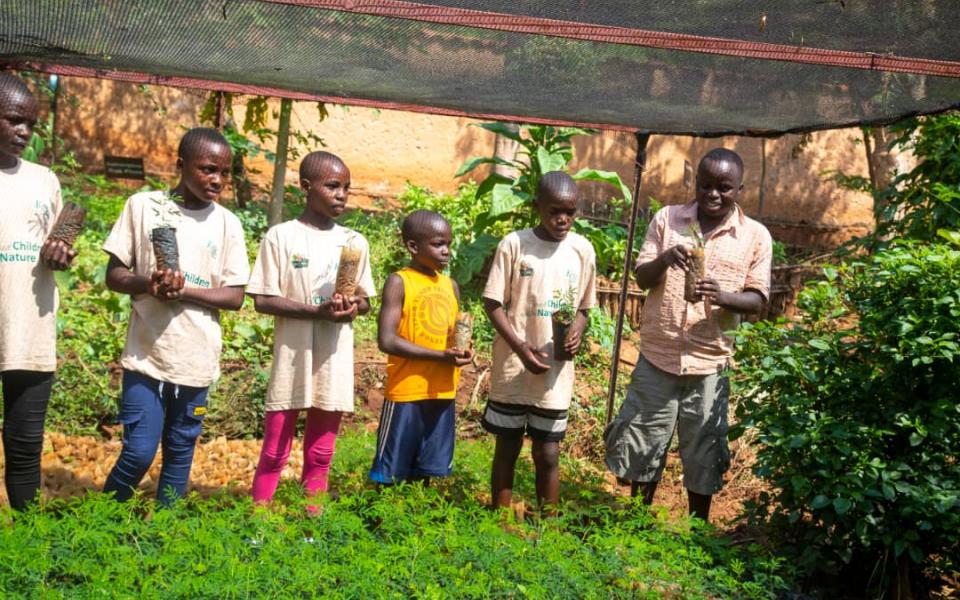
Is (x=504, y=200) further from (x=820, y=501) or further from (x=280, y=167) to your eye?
(x=820, y=501)

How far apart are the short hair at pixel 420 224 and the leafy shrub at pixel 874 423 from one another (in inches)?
62.1

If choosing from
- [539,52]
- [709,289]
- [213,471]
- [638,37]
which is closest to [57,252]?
[213,471]

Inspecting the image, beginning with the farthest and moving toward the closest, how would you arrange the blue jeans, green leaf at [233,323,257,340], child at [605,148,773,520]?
1. green leaf at [233,323,257,340]
2. child at [605,148,773,520]
3. the blue jeans

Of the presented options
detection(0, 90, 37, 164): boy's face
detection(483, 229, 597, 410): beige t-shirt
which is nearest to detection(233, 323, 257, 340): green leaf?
detection(483, 229, 597, 410): beige t-shirt

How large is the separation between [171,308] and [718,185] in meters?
2.67

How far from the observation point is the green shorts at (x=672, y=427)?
4.98m

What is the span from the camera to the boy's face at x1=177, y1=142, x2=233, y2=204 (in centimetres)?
450

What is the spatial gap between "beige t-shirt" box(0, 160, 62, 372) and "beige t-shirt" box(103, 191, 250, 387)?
0.97 feet

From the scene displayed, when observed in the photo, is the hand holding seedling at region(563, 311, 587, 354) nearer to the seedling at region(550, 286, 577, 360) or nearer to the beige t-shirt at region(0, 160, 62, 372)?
the seedling at region(550, 286, 577, 360)

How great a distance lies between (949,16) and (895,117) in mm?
744

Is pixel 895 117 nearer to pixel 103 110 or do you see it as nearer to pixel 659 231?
pixel 659 231

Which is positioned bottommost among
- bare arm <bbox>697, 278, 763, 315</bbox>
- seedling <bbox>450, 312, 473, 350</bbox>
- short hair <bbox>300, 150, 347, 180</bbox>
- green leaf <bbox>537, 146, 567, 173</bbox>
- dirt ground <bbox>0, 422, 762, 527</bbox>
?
dirt ground <bbox>0, 422, 762, 527</bbox>

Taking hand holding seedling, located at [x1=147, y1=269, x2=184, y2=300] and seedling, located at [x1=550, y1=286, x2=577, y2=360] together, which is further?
seedling, located at [x1=550, y1=286, x2=577, y2=360]

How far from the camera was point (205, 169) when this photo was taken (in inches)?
177
